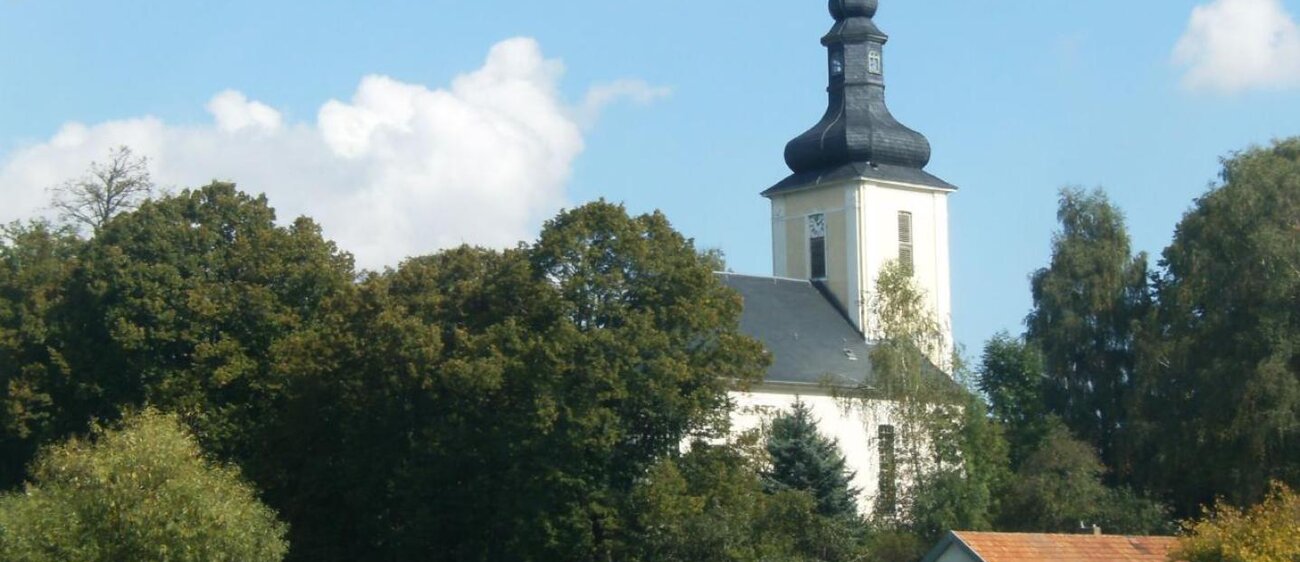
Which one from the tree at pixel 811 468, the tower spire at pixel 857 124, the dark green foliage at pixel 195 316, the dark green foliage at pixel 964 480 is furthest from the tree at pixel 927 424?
the dark green foliage at pixel 195 316

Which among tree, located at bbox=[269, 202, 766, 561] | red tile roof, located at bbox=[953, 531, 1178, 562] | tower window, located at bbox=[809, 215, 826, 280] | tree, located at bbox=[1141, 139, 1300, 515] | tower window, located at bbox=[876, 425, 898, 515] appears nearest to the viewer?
red tile roof, located at bbox=[953, 531, 1178, 562]

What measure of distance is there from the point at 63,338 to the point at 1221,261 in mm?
24590

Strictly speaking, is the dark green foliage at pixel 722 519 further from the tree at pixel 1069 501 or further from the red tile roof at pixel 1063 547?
the tree at pixel 1069 501

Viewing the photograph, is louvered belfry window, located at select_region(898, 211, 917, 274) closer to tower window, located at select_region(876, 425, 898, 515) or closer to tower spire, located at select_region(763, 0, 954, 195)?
tower spire, located at select_region(763, 0, 954, 195)

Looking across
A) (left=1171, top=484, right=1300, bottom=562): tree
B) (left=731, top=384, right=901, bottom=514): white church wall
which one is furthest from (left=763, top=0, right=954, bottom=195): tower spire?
(left=1171, top=484, right=1300, bottom=562): tree

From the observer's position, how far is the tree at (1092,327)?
51.4 metres

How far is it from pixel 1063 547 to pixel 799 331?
64.7 feet

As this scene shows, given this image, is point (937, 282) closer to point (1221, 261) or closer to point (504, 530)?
point (1221, 261)

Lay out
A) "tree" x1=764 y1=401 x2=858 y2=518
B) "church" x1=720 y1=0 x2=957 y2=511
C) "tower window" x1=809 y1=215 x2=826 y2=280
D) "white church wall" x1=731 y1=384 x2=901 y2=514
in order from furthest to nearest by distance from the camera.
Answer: "tower window" x1=809 y1=215 x2=826 y2=280 < "church" x1=720 y1=0 x2=957 y2=511 < "white church wall" x1=731 y1=384 x2=901 y2=514 < "tree" x1=764 y1=401 x2=858 y2=518

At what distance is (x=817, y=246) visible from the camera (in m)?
53.4

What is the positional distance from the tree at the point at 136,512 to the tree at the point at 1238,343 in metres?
19.4

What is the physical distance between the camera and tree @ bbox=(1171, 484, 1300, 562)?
27469mm

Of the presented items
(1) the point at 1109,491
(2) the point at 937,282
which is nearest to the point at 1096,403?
(2) the point at 937,282

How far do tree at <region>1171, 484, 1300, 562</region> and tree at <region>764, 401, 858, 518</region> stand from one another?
32.4 feet
